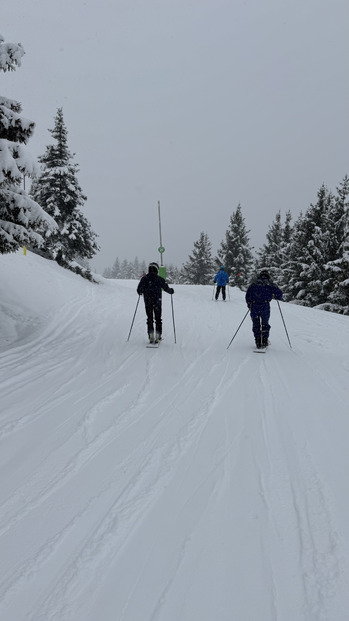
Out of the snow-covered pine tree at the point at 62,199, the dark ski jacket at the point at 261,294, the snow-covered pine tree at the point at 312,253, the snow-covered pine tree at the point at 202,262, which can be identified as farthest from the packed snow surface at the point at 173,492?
the snow-covered pine tree at the point at 202,262

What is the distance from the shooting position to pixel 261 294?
877 centimetres

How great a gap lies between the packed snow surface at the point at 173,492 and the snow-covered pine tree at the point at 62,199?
57.5 feet

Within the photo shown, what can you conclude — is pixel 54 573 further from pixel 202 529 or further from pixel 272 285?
pixel 272 285

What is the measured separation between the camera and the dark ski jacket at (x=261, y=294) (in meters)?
8.71

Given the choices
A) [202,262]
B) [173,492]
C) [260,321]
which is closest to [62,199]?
[260,321]

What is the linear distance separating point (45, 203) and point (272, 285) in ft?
61.6

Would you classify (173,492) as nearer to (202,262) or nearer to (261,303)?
(261,303)

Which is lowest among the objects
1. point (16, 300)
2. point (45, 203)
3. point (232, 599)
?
point (232, 599)

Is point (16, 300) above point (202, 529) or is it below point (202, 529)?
above

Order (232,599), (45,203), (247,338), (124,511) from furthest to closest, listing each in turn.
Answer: (45,203)
(247,338)
(124,511)
(232,599)

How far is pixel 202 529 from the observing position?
98.0 inches

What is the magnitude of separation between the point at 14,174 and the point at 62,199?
1664cm

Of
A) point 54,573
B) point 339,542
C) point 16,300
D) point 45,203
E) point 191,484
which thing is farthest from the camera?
point 45,203

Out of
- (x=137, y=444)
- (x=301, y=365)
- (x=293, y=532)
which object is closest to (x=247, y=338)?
(x=301, y=365)
